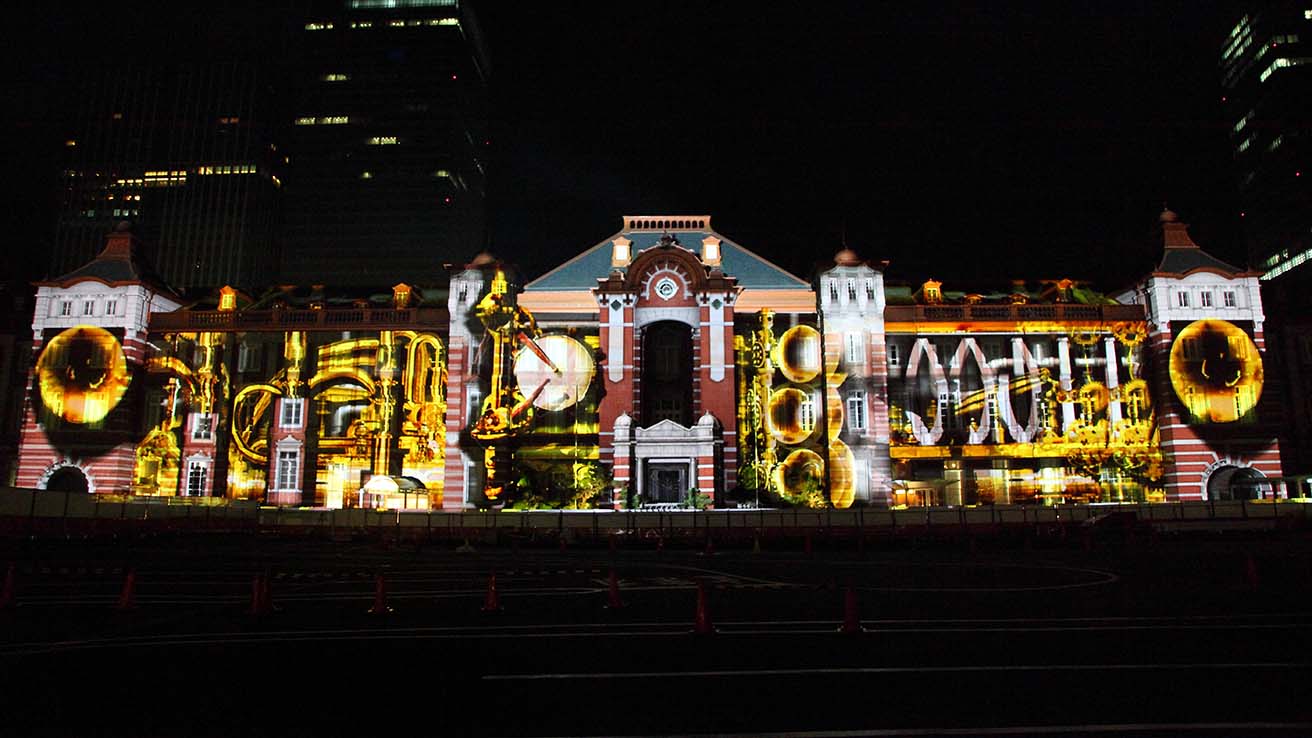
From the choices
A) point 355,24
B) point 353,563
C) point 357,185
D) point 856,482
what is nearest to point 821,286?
point 856,482

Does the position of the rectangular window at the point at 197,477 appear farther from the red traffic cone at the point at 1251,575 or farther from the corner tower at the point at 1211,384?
the corner tower at the point at 1211,384

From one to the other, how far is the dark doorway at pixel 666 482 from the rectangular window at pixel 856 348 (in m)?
12.2

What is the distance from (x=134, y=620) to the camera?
14.4m

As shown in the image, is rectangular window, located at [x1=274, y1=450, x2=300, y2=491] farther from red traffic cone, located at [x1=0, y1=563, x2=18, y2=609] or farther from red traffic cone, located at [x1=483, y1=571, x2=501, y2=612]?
red traffic cone, located at [x1=483, y1=571, x2=501, y2=612]

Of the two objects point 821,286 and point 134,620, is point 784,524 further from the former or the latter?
point 134,620

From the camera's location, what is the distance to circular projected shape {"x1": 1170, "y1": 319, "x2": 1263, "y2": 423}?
50.5 m

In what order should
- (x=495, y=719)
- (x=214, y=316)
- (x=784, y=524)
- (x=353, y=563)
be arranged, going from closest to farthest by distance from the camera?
(x=495, y=719) → (x=353, y=563) → (x=784, y=524) → (x=214, y=316)

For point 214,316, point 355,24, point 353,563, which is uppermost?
point 355,24

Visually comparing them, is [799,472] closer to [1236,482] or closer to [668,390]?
[668,390]

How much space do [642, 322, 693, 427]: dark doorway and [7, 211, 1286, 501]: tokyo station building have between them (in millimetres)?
123

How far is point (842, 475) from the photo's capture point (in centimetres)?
5019

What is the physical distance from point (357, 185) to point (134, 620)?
125704 millimetres

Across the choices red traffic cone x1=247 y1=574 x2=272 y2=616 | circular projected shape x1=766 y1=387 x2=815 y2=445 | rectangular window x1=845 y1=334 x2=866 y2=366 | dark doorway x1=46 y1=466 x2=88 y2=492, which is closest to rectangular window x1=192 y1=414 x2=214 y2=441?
dark doorway x1=46 y1=466 x2=88 y2=492

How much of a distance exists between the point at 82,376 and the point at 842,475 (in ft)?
149
